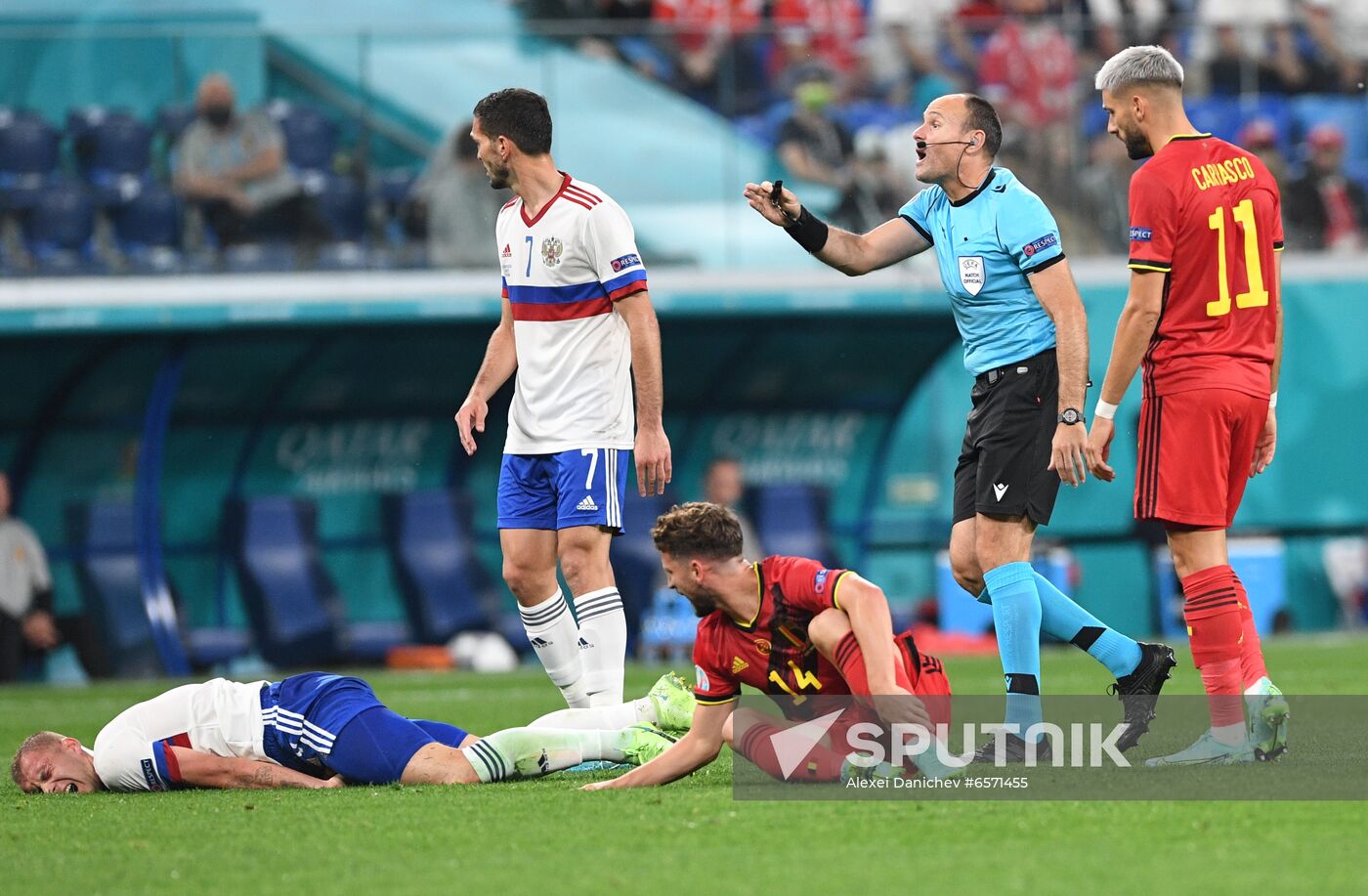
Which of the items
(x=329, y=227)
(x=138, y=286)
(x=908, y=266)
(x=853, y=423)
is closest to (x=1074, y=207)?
(x=908, y=266)

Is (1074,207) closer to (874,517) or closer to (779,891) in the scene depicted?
(874,517)

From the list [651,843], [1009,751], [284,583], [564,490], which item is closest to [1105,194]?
[284,583]

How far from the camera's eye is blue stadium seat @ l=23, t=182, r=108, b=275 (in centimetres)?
1330

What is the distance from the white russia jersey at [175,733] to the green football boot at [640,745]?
113 cm

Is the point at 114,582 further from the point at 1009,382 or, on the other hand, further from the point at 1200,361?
the point at 1200,361

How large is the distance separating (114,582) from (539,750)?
28.8 feet

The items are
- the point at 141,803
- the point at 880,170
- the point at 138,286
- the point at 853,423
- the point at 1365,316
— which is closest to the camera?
the point at 141,803

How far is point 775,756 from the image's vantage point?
5699mm

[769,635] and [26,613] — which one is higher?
[769,635]

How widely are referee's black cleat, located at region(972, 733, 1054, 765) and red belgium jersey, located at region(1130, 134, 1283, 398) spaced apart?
1.14 meters

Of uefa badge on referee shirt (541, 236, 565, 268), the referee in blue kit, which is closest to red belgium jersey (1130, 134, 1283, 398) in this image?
the referee in blue kit

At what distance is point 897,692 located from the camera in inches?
206

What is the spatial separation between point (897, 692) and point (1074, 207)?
34.6 feet

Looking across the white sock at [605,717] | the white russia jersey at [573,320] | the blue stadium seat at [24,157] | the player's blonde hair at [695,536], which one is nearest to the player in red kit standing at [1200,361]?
the player's blonde hair at [695,536]
